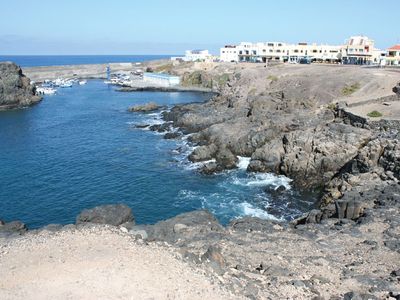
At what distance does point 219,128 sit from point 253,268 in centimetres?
3784

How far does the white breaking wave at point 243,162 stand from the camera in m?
48.7

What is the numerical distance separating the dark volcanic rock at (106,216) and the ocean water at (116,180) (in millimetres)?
4964

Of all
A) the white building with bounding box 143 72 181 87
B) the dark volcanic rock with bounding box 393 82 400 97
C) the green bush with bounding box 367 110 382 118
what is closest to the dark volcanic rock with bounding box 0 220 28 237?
the green bush with bounding box 367 110 382 118

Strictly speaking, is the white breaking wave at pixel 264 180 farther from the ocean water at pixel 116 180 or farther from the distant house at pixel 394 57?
the distant house at pixel 394 57

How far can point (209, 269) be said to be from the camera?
68.0 feet

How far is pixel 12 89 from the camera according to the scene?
96.6m

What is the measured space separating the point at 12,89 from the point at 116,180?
209 ft

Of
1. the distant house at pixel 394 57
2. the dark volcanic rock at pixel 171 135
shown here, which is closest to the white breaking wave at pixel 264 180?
the dark volcanic rock at pixel 171 135

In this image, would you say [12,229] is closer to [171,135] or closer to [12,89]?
[171,135]

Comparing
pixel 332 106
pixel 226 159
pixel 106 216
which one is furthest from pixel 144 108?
pixel 106 216

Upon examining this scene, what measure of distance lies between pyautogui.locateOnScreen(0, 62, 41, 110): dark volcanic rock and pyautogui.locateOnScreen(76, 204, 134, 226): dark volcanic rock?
72.6 m

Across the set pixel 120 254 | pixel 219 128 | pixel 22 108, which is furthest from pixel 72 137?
pixel 120 254

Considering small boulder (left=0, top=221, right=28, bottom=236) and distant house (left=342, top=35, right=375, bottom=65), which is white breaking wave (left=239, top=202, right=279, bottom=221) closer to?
small boulder (left=0, top=221, right=28, bottom=236)

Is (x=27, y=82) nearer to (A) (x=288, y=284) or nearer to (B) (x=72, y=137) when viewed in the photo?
(B) (x=72, y=137)
